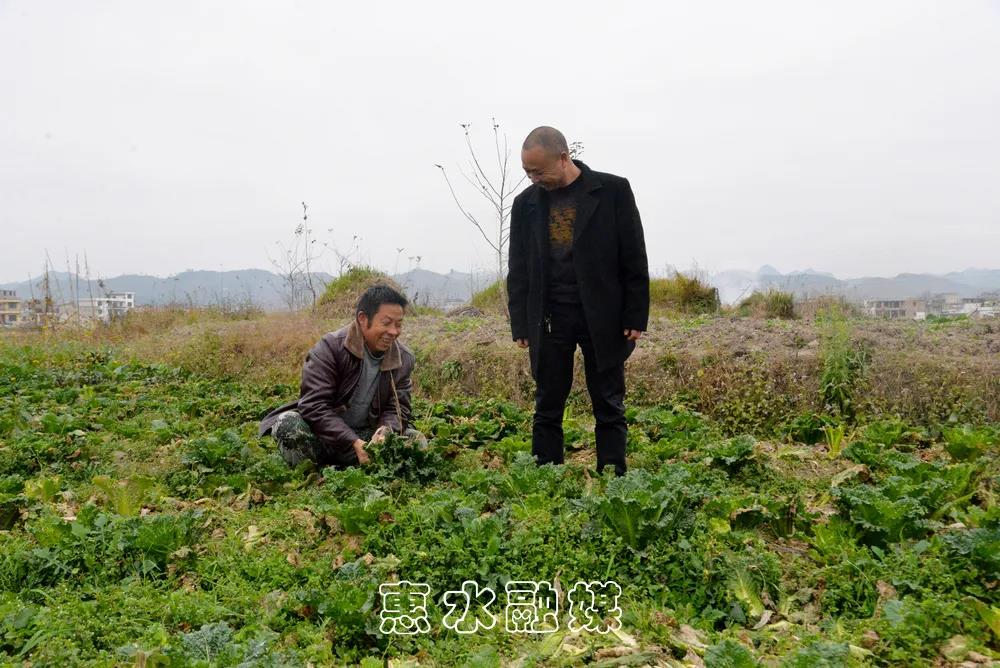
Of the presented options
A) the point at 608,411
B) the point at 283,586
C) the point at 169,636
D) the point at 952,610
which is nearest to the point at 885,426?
the point at 608,411

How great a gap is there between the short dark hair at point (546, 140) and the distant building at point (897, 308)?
826cm

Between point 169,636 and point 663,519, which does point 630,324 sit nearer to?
point 663,519

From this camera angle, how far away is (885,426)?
213 inches

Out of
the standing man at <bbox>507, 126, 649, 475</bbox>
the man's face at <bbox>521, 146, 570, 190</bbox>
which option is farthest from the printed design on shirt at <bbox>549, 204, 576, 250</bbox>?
the man's face at <bbox>521, 146, 570, 190</bbox>

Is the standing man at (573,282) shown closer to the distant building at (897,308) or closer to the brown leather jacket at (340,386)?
the brown leather jacket at (340,386)

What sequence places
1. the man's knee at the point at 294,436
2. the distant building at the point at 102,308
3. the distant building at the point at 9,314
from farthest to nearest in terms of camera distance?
1. the distant building at the point at 9,314
2. the distant building at the point at 102,308
3. the man's knee at the point at 294,436

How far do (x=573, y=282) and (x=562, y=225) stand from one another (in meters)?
0.34

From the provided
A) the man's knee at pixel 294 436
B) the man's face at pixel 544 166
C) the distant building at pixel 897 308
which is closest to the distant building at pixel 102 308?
the man's knee at pixel 294 436

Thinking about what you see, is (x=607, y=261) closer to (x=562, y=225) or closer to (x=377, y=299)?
(x=562, y=225)

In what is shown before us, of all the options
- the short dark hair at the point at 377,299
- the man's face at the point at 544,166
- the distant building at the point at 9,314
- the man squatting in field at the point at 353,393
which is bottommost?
the man squatting in field at the point at 353,393

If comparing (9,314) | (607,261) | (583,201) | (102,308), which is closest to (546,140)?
(583,201)

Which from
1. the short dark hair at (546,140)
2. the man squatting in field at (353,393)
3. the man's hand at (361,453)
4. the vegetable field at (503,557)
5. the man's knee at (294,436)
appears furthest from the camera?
the man's knee at (294,436)

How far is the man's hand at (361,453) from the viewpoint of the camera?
435 centimetres

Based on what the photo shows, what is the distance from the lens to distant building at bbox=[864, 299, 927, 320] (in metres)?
10.8
